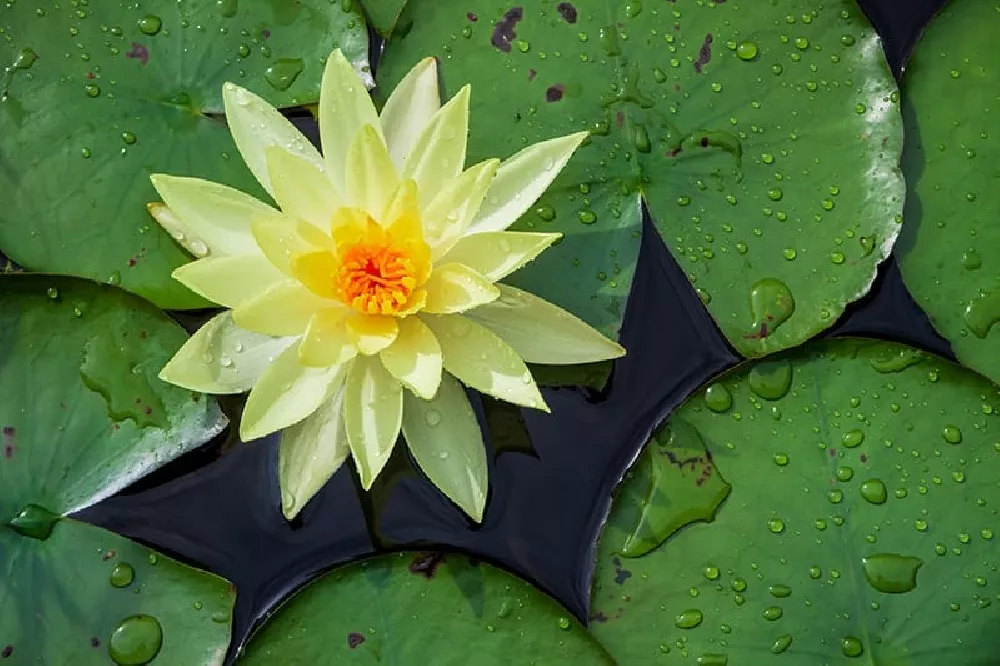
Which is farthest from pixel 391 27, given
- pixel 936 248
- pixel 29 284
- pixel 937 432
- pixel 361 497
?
pixel 937 432

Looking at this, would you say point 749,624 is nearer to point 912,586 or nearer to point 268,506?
point 912,586

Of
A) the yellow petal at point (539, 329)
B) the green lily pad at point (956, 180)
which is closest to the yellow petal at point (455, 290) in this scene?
the yellow petal at point (539, 329)

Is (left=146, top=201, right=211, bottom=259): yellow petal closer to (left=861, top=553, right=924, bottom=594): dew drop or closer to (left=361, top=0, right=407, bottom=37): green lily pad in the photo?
(left=361, top=0, right=407, bottom=37): green lily pad

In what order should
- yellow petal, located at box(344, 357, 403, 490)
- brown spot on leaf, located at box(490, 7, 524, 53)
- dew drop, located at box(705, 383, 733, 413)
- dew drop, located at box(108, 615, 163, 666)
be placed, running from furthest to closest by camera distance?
brown spot on leaf, located at box(490, 7, 524, 53) < dew drop, located at box(705, 383, 733, 413) < dew drop, located at box(108, 615, 163, 666) < yellow petal, located at box(344, 357, 403, 490)

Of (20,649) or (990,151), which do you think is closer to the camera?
(20,649)

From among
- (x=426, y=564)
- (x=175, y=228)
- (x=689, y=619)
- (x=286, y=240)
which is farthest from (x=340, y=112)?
(x=689, y=619)

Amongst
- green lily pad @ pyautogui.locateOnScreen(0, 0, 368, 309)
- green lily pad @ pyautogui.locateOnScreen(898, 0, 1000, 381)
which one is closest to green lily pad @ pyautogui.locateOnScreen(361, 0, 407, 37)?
green lily pad @ pyautogui.locateOnScreen(0, 0, 368, 309)
